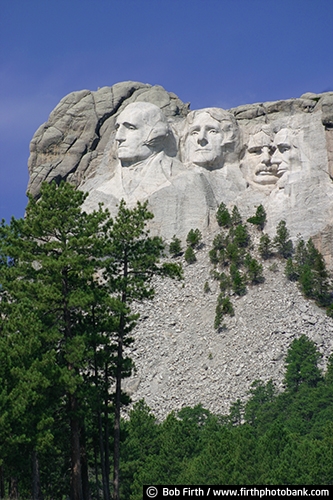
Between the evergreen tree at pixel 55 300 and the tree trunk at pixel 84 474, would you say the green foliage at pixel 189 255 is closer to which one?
the evergreen tree at pixel 55 300

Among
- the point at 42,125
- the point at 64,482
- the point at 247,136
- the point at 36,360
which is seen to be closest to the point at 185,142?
the point at 247,136

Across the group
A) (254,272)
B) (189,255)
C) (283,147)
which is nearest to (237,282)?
(254,272)

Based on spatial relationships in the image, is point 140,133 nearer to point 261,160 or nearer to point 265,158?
point 261,160

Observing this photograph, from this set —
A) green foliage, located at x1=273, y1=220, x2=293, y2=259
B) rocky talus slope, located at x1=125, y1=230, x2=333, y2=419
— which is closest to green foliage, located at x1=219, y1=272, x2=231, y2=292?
rocky talus slope, located at x1=125, y1=230, x2=333, y2=419

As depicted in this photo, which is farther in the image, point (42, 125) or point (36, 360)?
point (42, 125)

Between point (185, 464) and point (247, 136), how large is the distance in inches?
1138

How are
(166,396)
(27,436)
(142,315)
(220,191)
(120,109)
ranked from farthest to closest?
(120,109), (220,191), (142,315), (166,396), (27,436)

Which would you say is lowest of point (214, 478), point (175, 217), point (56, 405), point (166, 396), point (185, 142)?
point (214, 478)

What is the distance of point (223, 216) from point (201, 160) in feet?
14.6

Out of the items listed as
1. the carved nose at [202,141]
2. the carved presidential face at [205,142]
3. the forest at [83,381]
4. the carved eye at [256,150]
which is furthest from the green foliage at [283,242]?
the forest at [83,381]

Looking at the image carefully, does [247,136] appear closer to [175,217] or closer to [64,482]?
[175,217]

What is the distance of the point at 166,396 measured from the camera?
4956 cm

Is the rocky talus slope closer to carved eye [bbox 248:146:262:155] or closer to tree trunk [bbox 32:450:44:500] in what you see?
carved eye [bbox 248:146:262:155]

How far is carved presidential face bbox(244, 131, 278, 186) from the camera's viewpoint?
61219 mm
